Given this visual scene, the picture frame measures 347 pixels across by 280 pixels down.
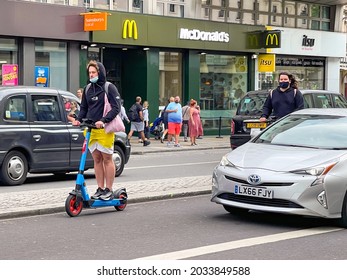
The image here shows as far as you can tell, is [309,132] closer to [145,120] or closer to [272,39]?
[145,120]

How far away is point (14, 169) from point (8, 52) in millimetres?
12226

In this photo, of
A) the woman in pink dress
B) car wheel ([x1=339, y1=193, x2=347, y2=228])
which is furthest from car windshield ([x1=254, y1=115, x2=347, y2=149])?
the woman in pink dress

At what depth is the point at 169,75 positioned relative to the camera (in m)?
29.6

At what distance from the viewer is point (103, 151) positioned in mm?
9148

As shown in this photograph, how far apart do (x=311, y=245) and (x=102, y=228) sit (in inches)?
96.0

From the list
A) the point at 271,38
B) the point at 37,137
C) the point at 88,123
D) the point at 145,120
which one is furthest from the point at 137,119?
the point at 88,123

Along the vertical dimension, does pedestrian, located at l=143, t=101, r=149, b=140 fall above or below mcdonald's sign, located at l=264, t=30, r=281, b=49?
below

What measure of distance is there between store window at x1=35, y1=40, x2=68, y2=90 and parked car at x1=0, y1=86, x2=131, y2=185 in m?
11.7

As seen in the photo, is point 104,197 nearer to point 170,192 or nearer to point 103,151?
point 103,151

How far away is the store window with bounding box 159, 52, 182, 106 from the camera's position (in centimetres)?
2920

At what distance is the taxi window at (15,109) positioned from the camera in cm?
1260

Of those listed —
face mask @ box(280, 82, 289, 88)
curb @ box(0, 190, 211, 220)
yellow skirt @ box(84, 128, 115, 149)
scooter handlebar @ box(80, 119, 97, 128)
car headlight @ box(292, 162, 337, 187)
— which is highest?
face mask @ box(280, 82, 289, 88)

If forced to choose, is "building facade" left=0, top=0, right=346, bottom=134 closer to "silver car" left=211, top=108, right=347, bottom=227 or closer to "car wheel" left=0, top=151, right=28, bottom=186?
"car wheel" left=0, top=151, right=28, bottom=186
